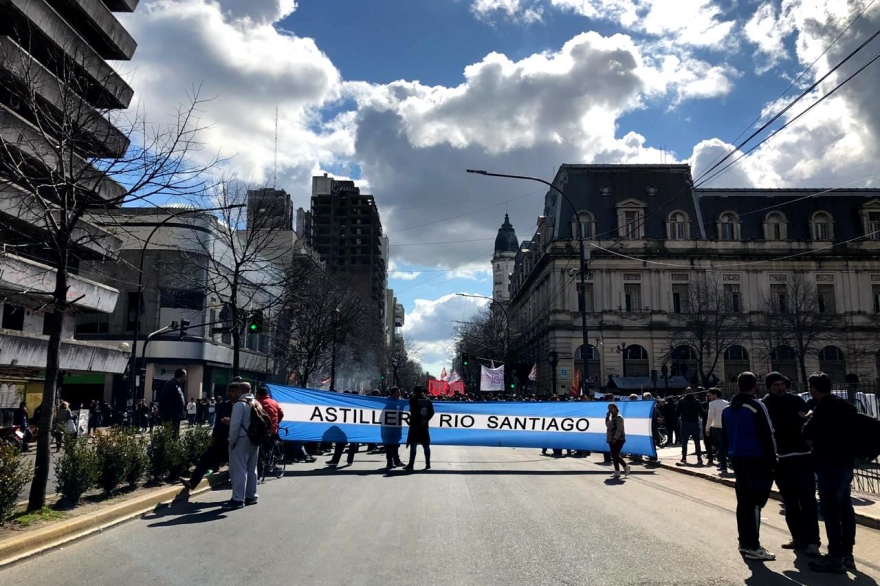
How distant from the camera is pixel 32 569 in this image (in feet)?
22.3

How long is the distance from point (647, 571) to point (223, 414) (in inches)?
309

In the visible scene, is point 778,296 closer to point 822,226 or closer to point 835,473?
point 822,226

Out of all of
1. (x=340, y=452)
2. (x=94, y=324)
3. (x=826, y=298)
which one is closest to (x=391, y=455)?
(x=340, y=452)

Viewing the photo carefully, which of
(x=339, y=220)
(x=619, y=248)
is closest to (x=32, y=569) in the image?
(x=619, y=248)

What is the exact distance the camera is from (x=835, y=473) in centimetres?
683

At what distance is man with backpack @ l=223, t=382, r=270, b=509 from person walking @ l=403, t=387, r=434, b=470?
5.17 meters

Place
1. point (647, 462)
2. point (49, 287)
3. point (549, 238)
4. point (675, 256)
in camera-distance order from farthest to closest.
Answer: point (549, 238)
point (675, 256)
point (49, 287)
point (647, 462)

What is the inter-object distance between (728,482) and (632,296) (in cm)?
5052

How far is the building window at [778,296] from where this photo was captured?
5644cm

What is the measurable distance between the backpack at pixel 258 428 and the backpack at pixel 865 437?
741cm

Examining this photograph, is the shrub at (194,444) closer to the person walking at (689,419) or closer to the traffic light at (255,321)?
the traffic light at (255,321)

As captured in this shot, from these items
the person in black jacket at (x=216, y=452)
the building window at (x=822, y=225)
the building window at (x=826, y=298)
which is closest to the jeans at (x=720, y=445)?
the person in black jacket at (x=216, y=452)

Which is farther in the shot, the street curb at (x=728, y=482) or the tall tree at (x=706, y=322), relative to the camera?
the tall tree at (x=706, y=322)

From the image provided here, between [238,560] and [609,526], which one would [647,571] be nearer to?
[609,526]
